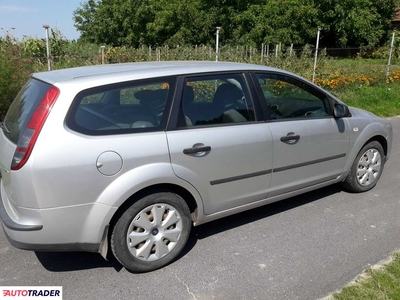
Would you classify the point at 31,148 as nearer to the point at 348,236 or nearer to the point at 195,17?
Answer: the point at 348,236

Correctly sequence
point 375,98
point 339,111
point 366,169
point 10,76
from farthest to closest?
point 375,98 < point 10,76 < point 366,169 < point 339,111

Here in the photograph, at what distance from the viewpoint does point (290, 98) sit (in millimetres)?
3920

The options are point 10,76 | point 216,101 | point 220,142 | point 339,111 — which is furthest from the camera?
point 10,76

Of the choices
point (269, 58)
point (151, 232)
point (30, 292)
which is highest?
point (269, 58)

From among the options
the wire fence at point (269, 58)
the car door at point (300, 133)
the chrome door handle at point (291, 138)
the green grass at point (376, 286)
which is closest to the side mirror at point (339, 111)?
the car door at point (300, 133)

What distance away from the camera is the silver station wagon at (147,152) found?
2604mm

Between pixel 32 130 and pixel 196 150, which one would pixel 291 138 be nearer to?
pixel 196 150

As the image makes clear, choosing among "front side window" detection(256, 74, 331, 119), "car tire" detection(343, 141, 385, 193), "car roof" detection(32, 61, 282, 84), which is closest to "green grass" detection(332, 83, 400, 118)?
"car tire" detection(343, 141, 385, 193)

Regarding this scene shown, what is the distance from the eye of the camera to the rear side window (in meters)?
2.71

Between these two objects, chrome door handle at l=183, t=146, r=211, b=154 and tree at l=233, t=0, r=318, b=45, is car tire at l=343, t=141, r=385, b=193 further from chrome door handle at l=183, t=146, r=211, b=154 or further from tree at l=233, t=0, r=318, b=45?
tree at l=233, t=0, r=318, b=45

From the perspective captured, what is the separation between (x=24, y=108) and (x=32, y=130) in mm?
425

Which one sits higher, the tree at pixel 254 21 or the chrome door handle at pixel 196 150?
the tree at pixel 254 21

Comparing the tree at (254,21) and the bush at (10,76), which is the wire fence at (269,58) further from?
the tree at (254,21)

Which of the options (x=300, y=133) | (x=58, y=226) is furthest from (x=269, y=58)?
(x=58, y=226)
